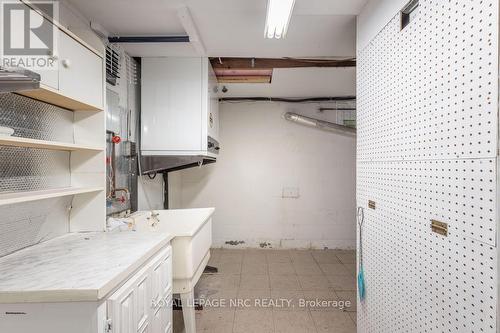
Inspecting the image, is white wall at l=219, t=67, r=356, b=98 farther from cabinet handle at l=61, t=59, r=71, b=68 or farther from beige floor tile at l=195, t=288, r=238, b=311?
beige floor tile at l=195, t=288, r=238, b=311

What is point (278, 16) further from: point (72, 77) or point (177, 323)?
point (177, 323)

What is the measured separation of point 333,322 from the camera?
7.69 feet

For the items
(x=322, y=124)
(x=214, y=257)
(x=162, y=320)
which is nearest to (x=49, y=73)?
(x=162, y=320)

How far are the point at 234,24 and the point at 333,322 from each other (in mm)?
2582

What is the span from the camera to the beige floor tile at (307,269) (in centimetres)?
339

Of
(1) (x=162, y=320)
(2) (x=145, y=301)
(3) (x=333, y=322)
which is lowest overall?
(3) (x=333, y=322)

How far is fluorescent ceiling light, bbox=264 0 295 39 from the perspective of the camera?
156 cm

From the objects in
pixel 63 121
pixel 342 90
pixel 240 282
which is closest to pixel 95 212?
pixel 63 121

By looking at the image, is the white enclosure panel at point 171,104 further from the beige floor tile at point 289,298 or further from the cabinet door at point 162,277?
the beige floor tile at point 289,298

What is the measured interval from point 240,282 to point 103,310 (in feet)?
7.24

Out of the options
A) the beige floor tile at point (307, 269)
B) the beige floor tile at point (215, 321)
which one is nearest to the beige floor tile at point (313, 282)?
the beige floor tile at point (307, 269)

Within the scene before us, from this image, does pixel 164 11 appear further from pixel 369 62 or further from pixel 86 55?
pixel 369 62

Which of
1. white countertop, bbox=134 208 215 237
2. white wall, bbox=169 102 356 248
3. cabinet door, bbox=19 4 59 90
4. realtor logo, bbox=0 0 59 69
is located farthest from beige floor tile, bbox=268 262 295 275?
realtor logo, bbox=0 0 59 69

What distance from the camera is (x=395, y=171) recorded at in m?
1.39
